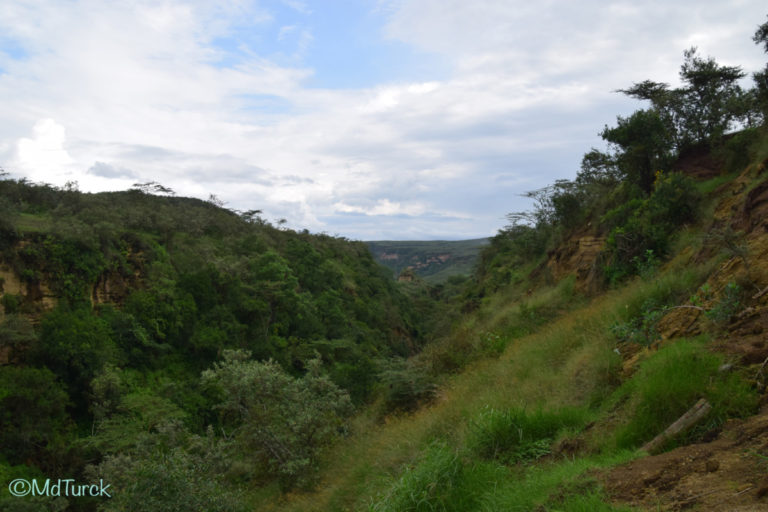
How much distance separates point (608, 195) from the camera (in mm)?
13555

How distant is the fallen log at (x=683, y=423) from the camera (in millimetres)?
3203

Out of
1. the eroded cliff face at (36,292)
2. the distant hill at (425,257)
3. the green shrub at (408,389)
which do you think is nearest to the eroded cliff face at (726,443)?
the green shrub at (408,389)

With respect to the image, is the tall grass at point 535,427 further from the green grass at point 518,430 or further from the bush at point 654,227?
the bush at point 654,227

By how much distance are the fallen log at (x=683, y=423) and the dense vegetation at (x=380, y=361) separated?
6 centimetres

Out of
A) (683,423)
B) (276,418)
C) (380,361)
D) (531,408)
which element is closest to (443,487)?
(531,408)

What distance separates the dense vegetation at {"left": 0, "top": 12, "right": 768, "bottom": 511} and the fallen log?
6 cm

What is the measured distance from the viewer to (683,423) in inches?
127

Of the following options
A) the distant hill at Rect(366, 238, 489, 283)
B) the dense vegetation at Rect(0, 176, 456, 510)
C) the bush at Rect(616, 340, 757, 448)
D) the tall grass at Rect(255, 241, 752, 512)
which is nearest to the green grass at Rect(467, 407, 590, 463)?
the tall grass at Rect(255, 241, 752, 512)

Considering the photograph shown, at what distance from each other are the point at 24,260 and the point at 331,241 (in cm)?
3336

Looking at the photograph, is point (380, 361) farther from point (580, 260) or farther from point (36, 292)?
point (36, 292)

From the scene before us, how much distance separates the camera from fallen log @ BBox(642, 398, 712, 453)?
320cm

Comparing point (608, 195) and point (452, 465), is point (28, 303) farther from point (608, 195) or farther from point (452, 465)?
point (608, 195)

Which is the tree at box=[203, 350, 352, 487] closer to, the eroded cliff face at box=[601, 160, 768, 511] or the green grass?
the green grass

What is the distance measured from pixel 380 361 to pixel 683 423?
28.6 ft
